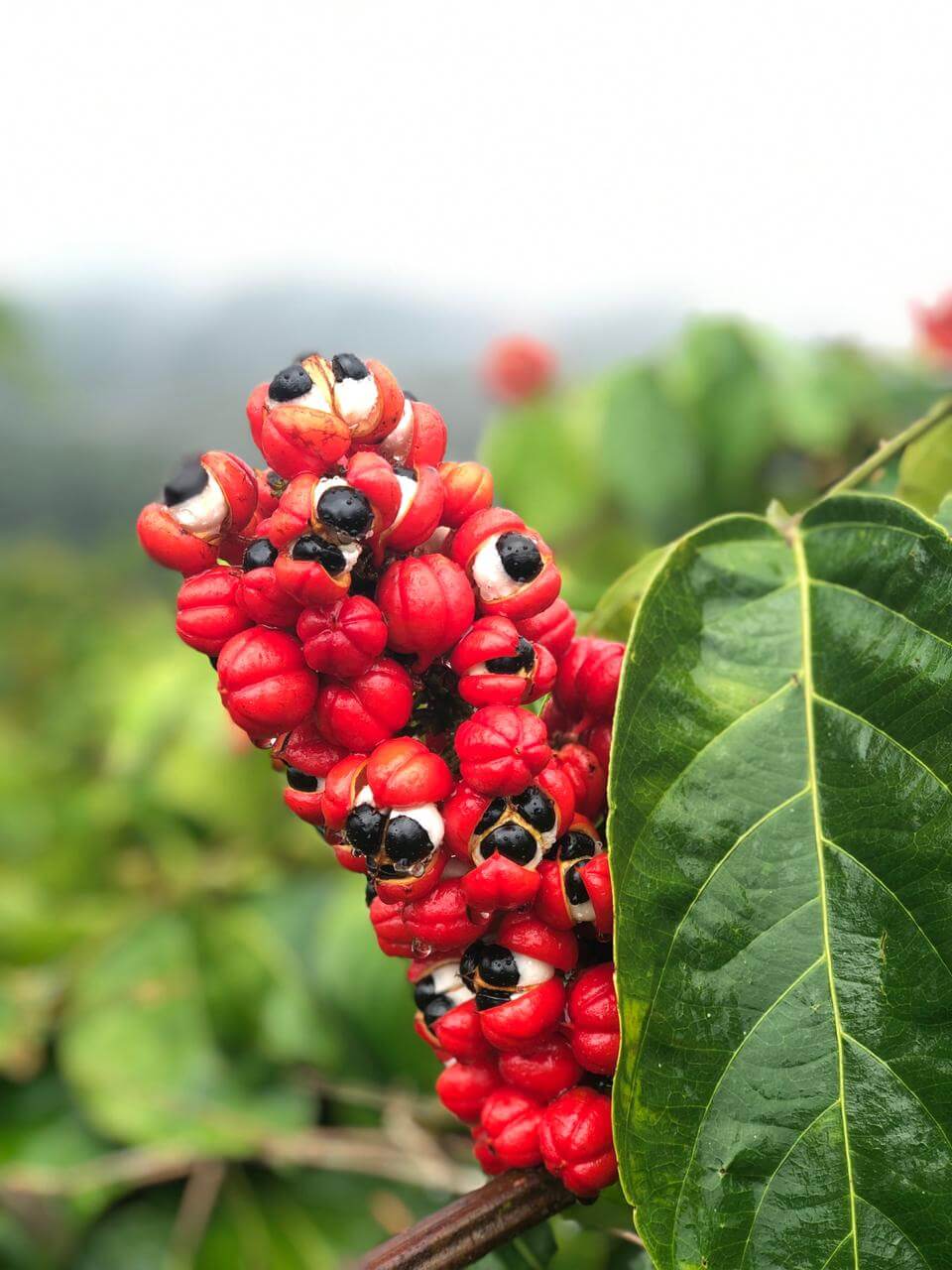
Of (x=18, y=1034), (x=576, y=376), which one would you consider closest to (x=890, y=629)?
(x=18, y=1034)

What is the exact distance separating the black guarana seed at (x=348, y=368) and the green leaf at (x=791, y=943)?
1.08ft

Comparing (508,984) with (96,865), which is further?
(96,865)

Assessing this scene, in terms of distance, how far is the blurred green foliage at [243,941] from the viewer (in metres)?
2.71

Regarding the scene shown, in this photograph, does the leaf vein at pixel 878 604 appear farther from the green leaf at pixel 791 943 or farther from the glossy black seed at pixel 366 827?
the glossy black seed at pixel 366 827

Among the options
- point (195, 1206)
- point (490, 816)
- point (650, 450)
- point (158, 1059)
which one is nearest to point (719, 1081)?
point (490, 816)

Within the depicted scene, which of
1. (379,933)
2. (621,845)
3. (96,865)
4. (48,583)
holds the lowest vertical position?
(48,583)

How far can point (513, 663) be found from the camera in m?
0.99

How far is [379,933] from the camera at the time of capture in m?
1.08

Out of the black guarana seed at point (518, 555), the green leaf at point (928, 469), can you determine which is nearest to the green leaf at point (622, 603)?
the black guarana seed at point (518, 555)

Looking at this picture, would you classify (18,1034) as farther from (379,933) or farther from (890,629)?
(890,629)

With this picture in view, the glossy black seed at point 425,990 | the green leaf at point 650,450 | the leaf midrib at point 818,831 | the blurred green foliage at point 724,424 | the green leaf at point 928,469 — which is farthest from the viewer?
the green leaf at point 650,450

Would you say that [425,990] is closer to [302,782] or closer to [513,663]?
[302,782]

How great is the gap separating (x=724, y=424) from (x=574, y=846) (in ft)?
9.42

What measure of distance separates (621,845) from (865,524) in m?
0.42
